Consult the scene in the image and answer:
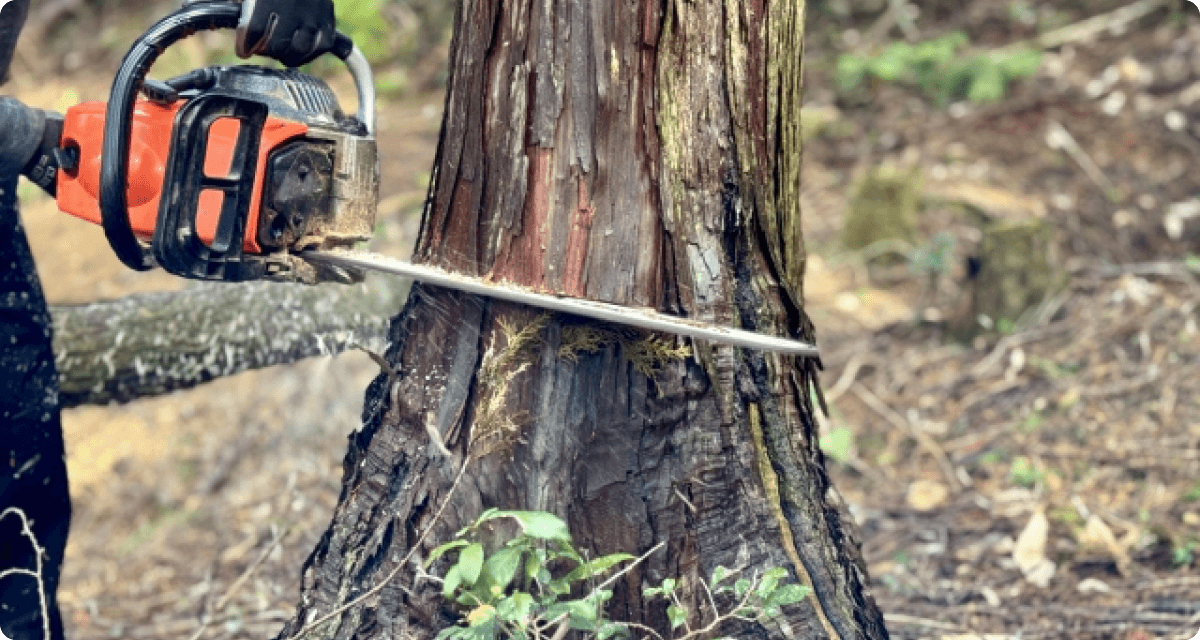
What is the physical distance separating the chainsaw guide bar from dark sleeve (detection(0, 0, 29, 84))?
4.49 ft

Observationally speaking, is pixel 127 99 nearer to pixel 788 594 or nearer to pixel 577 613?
pixel 577 613

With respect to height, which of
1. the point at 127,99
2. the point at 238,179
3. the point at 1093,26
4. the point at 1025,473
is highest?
the point at 1093,26

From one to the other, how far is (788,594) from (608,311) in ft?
1.92

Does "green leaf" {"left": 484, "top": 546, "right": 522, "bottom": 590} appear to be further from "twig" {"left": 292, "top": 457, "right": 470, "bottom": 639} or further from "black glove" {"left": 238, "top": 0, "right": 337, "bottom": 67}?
"black glove" {"left": 238, "top": 0, "right": 337, "bottom": 67}

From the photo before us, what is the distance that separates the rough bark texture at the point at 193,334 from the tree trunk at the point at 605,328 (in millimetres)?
1129

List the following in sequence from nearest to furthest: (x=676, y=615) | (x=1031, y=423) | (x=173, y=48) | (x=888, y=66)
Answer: (x=676, y=615), (x=1031, y=423), (x=888, y=66), (x=173, y=48)

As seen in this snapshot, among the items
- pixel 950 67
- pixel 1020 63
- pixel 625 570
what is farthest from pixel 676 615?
pixel 950 67

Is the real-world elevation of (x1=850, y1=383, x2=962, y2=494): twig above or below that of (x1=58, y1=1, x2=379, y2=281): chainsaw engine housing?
below

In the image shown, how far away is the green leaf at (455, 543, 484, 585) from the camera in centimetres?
170

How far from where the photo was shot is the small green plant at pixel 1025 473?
3285mm

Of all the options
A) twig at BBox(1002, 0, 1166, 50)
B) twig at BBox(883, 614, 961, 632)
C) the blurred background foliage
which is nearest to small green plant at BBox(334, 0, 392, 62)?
twig at BBox(883, 614, 961, 632)

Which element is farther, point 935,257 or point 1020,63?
point 1020,63

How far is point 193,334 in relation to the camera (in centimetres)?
308

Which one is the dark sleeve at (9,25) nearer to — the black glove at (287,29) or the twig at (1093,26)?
the black glove at (287,29)
